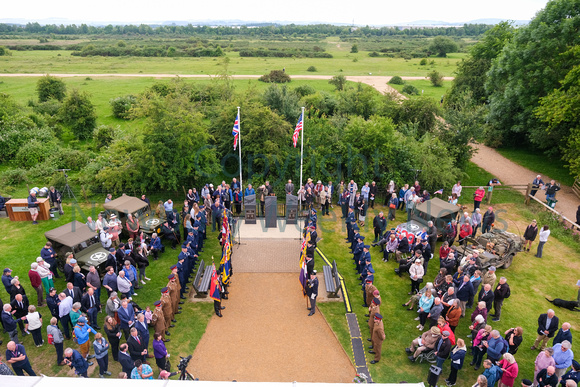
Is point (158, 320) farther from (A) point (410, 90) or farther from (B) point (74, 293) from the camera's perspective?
(A) point (410, 90)

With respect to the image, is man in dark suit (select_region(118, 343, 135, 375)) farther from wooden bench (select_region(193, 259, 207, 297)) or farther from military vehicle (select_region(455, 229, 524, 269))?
military vehicle (select_region(455, 229, 524, 269))

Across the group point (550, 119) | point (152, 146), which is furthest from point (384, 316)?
point (550, 119)

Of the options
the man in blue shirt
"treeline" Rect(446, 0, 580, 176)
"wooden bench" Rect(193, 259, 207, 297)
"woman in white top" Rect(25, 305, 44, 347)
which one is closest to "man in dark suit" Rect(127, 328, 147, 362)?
the man in blue shirt

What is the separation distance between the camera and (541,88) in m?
27.6

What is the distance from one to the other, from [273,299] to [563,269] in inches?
493

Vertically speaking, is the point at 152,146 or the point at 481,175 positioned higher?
the point at 152,146

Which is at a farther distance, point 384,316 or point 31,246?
point 31,246

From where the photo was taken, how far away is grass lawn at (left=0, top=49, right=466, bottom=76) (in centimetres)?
7075

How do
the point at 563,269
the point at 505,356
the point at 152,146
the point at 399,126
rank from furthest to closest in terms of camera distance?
the point at 399,126 < the point at 152,146 < the point at 563,269 < the point at 505,356

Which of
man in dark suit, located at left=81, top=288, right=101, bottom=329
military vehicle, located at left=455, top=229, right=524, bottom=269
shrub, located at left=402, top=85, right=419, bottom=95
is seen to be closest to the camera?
man in dark suit, located at left=81, top=288, right=101, bottom=329

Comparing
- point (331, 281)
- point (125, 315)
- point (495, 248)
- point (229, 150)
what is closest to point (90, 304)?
point (125, 315)

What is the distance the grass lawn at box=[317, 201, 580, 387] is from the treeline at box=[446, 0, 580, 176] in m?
9.17

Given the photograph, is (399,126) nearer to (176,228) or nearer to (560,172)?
(560,172)

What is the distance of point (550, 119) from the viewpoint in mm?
24688
